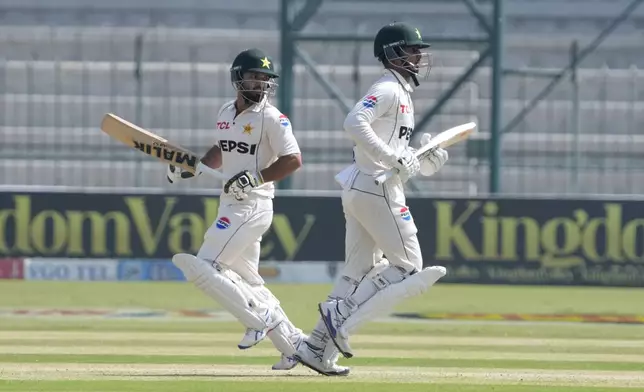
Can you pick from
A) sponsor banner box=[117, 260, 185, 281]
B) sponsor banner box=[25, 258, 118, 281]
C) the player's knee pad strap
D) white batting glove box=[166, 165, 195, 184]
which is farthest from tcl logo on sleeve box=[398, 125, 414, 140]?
sponsor banner box=[25, 258, 118, 281]

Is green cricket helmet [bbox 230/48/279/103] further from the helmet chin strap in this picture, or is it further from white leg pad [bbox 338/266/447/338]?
white leg pad [bbox 338/266/447/338]

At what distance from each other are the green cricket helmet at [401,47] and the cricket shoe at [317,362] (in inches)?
54.7

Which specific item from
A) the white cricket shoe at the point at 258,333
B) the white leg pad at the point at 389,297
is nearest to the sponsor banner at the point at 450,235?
the white cricket shoe at the point at 258,333

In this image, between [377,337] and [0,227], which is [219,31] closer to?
[0,227]

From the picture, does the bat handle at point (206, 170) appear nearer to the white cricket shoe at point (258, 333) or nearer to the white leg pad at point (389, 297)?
the white cricket shoe at point (258, 333)

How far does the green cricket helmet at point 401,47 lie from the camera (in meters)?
6.73

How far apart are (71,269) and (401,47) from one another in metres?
8.10

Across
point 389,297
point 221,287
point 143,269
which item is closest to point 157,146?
point 221,287

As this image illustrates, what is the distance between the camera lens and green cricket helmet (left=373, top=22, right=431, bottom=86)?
6.73m

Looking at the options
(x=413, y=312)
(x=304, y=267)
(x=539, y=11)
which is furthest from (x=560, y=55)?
(x=413, y=312)

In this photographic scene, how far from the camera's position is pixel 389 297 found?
256 inches

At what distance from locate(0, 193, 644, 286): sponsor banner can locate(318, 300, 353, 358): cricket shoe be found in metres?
7.48

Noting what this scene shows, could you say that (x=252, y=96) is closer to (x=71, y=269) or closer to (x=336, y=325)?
(x=336, y=325)

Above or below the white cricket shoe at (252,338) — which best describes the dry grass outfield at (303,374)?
below
